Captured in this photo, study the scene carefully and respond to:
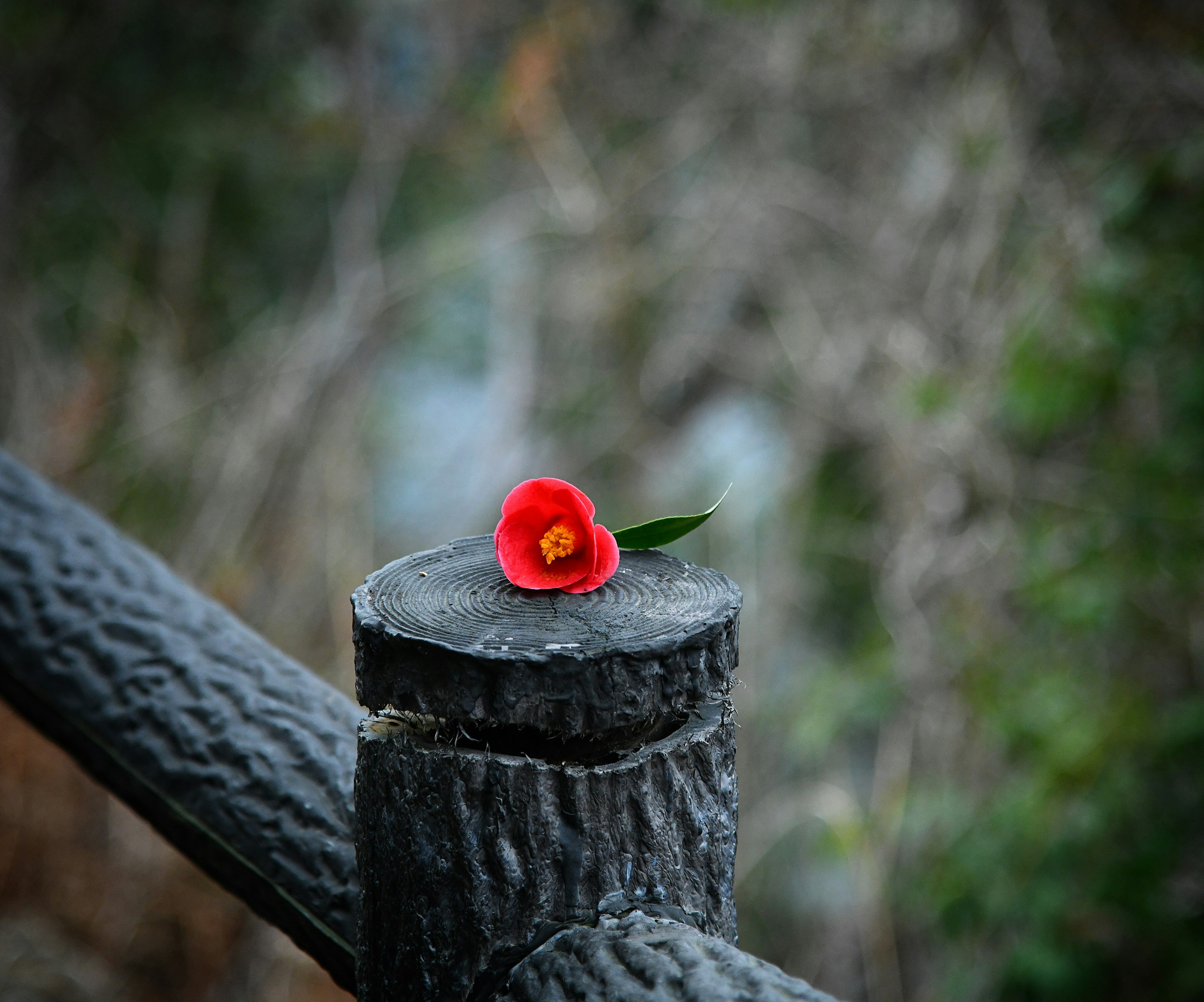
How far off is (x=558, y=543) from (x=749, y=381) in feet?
9.01

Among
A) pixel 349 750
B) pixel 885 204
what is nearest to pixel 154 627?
pixel 349 750

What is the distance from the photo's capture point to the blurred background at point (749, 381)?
→ 2.03 metres

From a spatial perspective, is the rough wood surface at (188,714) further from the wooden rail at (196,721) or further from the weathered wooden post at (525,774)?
the weathered wooden post at (525,774)

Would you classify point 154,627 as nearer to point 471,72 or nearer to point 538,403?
point 538,403

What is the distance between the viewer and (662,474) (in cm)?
341

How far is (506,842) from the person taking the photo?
1.84ft

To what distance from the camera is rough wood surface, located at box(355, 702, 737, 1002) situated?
1.84ft

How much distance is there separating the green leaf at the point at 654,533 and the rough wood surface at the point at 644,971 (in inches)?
11.2

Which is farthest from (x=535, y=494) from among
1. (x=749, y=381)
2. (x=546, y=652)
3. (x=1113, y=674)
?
(x=749, y=381)

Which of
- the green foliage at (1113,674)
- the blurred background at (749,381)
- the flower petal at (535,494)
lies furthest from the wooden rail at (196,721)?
the green foliage at (1113,674)

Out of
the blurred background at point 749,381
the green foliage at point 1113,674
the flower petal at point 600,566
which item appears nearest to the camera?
the flower petal at point 600,566

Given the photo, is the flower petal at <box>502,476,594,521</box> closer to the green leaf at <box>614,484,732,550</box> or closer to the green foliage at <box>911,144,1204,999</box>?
the green leaf at <box>614,484,732,550</box>

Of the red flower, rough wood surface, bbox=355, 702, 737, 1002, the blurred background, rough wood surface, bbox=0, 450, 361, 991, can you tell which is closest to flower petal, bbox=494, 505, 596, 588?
the red flower

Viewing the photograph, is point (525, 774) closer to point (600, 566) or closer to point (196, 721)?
point (600, 566)
